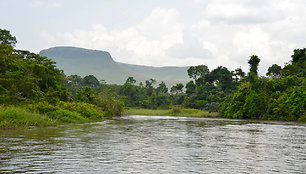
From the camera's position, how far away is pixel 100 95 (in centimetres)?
5175

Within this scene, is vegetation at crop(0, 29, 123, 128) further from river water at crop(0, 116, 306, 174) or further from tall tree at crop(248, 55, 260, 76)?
tall tree at crop(248, 55, 260, 76)

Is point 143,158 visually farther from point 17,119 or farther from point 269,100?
point 269,100

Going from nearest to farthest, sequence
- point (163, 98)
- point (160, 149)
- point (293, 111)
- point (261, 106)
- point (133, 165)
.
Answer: point (133, 165), point (160, 149), point (293, 111), point (261, 106), point (163, 98)

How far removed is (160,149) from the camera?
45.7 feet

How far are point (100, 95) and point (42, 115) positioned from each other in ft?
82.8

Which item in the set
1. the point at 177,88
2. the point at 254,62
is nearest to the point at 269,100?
the point at 254,62

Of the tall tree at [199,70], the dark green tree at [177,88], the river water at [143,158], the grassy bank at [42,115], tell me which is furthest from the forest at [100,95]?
the dark green tree at [177,88]

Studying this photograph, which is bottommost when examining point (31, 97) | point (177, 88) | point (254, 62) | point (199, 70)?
point (31, 97)

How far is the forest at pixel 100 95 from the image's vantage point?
1129 inches

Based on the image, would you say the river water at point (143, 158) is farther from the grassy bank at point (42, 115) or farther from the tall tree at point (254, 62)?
the tall tree at point (254, 62)

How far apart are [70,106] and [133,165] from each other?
2540cm

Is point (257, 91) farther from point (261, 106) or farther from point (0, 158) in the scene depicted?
point (0, 158)

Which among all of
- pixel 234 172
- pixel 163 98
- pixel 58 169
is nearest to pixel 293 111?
pixel 234 172

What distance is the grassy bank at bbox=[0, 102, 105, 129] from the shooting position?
21672 mm
